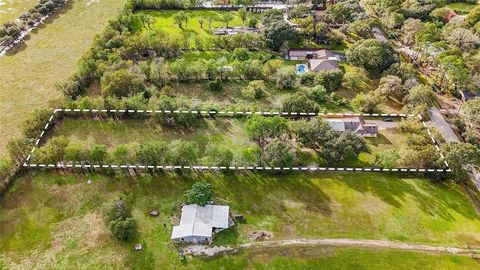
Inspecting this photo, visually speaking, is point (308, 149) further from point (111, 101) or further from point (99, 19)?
point (99, 19)

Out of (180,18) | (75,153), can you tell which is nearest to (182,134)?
(75,153)

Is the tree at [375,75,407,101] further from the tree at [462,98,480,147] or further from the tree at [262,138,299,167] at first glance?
the tree at [262,138,299,167]

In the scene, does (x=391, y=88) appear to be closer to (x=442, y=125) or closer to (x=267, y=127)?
(x=442, y=125)

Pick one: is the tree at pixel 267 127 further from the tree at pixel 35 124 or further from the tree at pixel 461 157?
the tree at pixel 35 124

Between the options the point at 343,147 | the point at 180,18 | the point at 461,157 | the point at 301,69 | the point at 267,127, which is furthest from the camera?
the point at 180,18

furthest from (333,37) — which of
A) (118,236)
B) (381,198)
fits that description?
(118,236)
